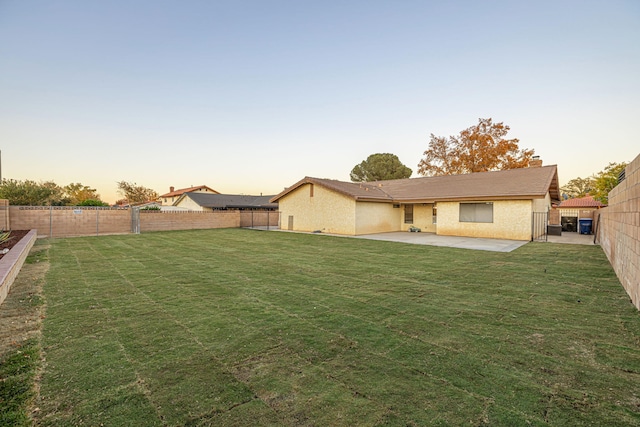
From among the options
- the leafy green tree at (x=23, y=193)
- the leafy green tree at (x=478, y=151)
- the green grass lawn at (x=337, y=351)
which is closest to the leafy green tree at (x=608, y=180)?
the leafy green tree at (x=478, y=151)

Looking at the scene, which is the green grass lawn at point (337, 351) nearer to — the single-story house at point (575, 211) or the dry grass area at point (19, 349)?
the dry grass area at point (19, 349)

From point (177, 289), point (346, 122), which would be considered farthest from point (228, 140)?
point (177, 289)

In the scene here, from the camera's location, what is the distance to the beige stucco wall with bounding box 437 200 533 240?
47.4ft

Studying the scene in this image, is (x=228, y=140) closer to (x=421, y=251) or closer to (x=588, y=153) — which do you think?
(x=421, y=251)

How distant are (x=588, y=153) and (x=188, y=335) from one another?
27.9 meters

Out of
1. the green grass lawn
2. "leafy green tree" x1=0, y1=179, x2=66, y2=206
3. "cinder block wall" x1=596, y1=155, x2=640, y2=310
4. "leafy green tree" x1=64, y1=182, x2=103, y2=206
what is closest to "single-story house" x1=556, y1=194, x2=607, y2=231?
"cinder block wall" x1=596, y1=155, x2=640, y2=310

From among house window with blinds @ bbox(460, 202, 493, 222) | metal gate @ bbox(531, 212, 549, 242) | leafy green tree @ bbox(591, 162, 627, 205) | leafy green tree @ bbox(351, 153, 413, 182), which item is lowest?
metal gate @ bbox(531, 212, 549, 242)

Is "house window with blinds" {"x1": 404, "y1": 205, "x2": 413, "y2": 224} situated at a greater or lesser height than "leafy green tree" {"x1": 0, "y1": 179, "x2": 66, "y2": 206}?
lesser

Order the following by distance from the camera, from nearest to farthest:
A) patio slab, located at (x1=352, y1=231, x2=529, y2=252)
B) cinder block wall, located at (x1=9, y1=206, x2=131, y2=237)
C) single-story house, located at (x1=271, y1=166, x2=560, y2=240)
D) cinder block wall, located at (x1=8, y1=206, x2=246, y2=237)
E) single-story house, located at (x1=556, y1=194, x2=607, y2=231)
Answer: patio slab, located at (x1=352, y1=231, x2=529, y2=252) < single-story house, located at (x1=271, y1=166, x2=560, y2=240) < cinder block wall, located at (x1=9, y1=206, x2=131, y2=237) < cinder block wall, located at (x1=8, y1=206, x2=246, y2=237) < single-story house, located at (x1=556, y1=194, x2=607, y2=231)

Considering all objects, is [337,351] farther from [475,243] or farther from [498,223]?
[498,223]

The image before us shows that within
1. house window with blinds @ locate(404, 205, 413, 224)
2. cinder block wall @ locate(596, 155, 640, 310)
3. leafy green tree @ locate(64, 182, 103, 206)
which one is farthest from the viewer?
leafy green tree @ locate(64, 182, 103, 206)

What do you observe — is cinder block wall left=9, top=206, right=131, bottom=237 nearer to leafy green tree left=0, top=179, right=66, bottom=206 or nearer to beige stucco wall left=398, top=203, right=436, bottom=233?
leafy green tree left=0, top=179, right=66, bottom=206

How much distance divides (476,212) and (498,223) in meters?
1.28

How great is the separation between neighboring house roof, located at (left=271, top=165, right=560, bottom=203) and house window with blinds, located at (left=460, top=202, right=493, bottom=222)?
0.67 metres
